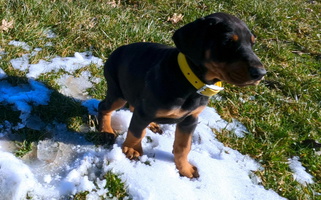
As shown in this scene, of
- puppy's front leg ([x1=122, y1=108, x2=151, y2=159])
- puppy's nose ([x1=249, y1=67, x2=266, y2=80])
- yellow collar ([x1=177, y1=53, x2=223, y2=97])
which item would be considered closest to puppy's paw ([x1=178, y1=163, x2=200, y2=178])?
puppy's front leg ([x1=122, y1=108, x2=151, y2=159])

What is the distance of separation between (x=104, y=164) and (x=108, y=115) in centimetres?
58

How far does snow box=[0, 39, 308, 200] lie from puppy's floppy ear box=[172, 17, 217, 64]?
4.07 feet

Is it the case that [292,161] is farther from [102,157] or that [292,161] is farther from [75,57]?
[75,57]

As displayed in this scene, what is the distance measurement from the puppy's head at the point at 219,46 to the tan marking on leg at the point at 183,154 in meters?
0.81

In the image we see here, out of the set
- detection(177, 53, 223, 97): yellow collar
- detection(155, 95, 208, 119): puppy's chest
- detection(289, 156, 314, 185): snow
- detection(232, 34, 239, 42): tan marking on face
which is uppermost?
detection(232, 34, 239, 42): tan marking on face

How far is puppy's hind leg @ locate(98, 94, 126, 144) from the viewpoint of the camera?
343 centimetres

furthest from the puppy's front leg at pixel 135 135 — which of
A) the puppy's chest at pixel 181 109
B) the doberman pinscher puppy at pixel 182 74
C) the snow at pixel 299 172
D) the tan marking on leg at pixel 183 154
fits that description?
the snow at pixel 299 172

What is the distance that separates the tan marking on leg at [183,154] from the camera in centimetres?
315

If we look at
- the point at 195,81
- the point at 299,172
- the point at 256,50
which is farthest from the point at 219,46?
the point at 256,50

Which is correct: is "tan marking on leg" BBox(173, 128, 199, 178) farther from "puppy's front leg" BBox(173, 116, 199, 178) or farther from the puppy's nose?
the puppy's nose

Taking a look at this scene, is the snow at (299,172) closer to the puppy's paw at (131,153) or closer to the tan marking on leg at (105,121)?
the puppy's paw at (131,153)

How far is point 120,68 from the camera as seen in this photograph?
3.31m

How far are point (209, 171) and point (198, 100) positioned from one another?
967mm

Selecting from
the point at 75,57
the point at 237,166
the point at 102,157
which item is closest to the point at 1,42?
the point at 75,57
